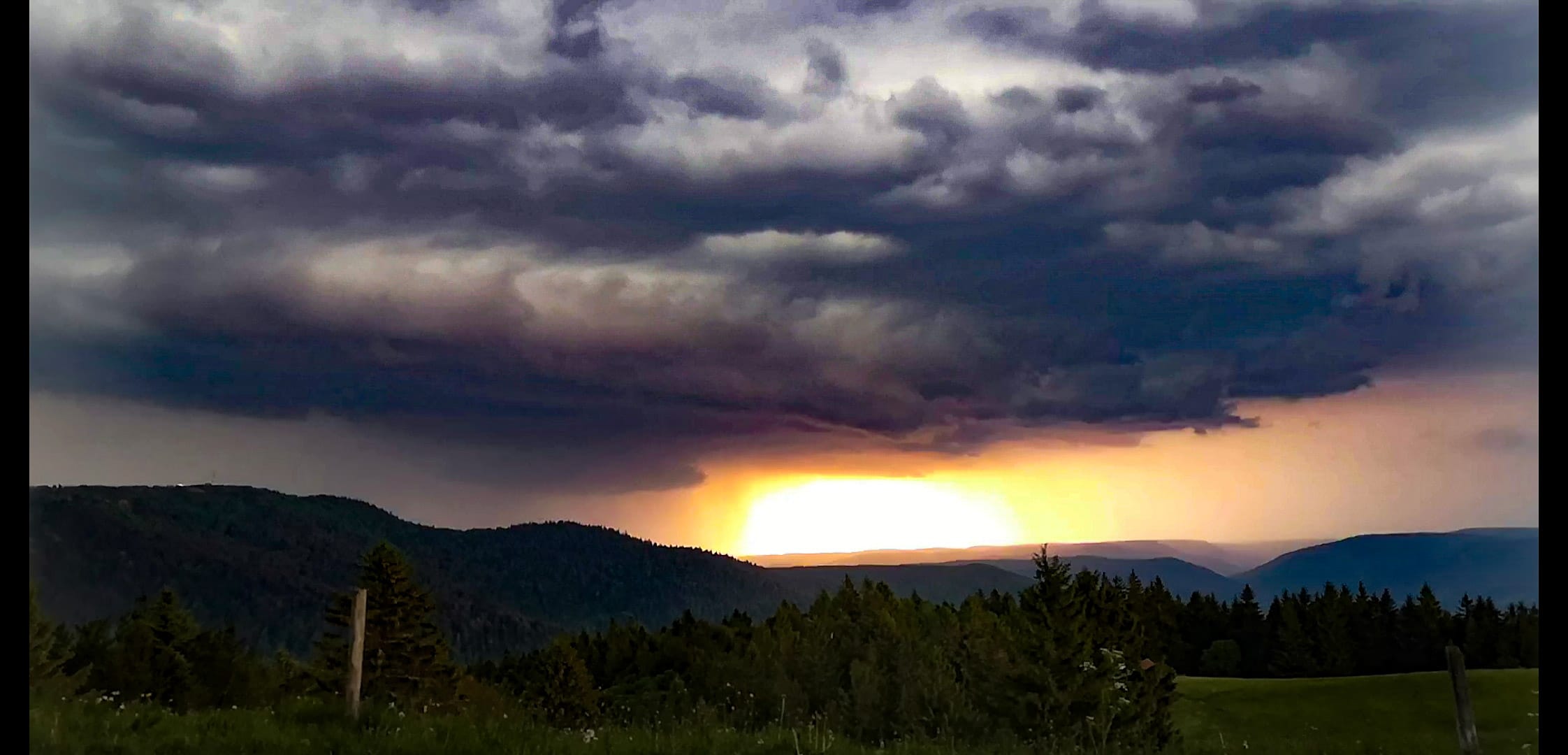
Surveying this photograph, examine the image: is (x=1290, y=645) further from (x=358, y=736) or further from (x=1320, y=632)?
(x=358, y=736)

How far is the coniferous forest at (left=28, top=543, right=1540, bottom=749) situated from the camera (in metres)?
18.1

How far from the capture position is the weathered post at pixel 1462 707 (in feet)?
67.2

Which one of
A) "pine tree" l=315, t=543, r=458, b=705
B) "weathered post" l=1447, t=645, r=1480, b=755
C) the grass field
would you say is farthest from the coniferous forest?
the grass field

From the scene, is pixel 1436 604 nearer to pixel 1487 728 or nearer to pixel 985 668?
pixel 1487 728

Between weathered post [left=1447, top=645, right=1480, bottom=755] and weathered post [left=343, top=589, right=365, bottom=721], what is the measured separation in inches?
768

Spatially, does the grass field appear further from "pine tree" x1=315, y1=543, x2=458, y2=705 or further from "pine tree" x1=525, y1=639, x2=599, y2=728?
"pine tree" x1=525, y1=639, x2=599, y2=728

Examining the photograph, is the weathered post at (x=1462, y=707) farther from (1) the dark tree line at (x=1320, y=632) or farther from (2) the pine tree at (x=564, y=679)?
(1) the dark tree line at (x=1320, y=632)

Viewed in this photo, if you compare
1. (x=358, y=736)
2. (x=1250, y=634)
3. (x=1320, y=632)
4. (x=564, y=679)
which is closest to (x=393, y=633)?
(x=564, y=679)

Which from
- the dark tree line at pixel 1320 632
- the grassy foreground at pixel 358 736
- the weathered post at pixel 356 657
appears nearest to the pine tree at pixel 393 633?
the weathered post at pixel 356 657

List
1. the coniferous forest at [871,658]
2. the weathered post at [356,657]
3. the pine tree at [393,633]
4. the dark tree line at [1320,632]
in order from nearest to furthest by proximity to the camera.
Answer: the weathered post at [356,657] → the coniferous forest at [871,658] → the pine tree at [393,633] → the dark tree line at [1320,632]

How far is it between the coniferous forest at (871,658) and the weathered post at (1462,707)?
2.07 meters

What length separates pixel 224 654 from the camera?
75.4 m
